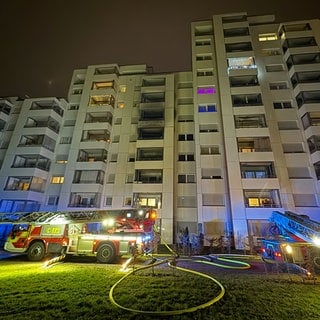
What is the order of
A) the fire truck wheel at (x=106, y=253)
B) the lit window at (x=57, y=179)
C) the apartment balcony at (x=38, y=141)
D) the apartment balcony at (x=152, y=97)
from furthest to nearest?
the apartment balcony at (x=152, y=97)
the apartment balcony at (x=38, y=141)
the lit window at (x=57, y=179)
the fire truck wheel at (x=106, y=253)

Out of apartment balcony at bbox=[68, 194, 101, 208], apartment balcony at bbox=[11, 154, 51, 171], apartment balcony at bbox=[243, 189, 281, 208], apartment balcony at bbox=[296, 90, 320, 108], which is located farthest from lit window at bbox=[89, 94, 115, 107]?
apartment balcony at bbox=[296, 90, 320, 108]

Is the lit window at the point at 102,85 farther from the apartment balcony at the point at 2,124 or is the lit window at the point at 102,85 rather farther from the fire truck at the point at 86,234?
the fire truck at the point at 86,234

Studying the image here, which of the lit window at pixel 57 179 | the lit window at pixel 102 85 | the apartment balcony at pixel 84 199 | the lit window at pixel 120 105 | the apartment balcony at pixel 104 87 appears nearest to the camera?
the apartment balcony at pixel 84 199

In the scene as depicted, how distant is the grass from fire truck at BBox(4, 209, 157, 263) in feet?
12.3

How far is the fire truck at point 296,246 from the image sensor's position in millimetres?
9789

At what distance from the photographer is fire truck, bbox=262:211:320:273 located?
385 inches

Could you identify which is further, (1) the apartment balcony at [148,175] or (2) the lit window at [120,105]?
(2) the lit window at [120,105]

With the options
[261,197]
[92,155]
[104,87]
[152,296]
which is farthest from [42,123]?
[261,197]

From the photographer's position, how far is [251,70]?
1134 inches

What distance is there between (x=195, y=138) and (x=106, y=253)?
18.9m

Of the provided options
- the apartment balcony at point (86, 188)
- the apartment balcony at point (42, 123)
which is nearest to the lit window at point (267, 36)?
the apartment balcony at point (86, 188)

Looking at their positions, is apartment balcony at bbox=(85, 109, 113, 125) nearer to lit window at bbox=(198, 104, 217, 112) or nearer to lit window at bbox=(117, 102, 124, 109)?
lit window at bbox=(117, 102, 124, 109)

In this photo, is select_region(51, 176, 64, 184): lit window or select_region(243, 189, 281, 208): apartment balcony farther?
select_region(51, 176, 64, 184): lit window

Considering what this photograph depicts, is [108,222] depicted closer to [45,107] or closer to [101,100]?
[101,100]
